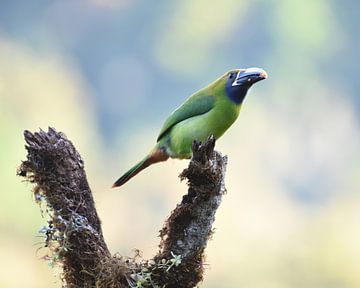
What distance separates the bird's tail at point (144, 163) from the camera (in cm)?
380

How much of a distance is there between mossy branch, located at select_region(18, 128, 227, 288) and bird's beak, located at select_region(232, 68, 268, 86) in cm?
119

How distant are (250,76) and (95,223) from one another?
4.99ft

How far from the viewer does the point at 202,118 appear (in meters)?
3.77

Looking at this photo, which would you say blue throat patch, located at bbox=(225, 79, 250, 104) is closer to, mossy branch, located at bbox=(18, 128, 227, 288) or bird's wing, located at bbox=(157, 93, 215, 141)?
bird's wing, located at bbox=(157, 93, 215, 141)

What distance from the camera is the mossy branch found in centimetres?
261

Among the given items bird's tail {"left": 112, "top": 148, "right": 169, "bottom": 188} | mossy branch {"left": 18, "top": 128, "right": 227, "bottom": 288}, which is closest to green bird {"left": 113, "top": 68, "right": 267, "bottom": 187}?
bird's tail {"left": 112, "top": 148, "right": 169, "bottom": 188}

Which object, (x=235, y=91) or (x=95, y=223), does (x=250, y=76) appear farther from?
(x=95, y=223)

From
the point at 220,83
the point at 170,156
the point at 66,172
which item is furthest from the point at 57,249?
the point at 220,83

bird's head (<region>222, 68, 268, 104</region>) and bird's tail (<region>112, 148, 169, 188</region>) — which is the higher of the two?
bird's head (<region>222, 68, 268, 104</region>)

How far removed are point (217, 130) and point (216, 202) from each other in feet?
3.79

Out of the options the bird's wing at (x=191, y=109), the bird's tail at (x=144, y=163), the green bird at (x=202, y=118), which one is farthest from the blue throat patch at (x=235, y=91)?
the bird's tail at (x=144, y=163)

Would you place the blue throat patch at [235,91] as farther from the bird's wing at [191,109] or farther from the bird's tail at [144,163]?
the bird's tail at [144,163]

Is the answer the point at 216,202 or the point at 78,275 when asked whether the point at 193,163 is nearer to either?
the point at 216,202

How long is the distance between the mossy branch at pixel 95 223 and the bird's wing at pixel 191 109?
113 centimetres
